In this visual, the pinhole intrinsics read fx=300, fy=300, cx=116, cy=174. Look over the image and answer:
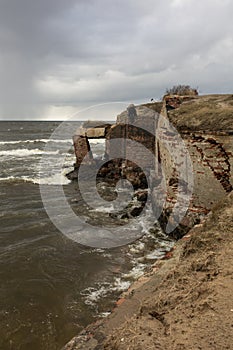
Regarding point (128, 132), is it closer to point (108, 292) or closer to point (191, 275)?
point (108, 292)

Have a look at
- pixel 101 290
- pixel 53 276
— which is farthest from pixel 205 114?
pixel 53 276

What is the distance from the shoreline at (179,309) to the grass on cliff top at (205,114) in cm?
289

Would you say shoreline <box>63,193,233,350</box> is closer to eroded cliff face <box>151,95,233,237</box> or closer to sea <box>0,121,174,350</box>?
sea <box>0,121,174,350</box>

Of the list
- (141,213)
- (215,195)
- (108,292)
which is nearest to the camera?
(108,292)

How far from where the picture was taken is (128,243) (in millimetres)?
7258

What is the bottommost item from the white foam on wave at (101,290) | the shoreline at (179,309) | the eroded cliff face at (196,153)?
the white foam on wave at (101,290)

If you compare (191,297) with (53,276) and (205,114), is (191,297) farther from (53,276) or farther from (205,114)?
(205,114)

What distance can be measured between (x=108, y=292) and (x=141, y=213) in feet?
14.2

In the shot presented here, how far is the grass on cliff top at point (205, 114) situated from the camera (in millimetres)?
5695

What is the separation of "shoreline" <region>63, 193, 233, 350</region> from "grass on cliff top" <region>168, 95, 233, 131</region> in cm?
289

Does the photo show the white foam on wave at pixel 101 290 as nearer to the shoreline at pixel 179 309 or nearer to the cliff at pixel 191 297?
the cliff at pixel 191 297

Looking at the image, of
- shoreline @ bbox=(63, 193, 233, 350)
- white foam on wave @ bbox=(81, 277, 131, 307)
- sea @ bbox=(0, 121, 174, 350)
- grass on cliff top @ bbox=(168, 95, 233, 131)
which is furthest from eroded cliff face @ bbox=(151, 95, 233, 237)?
shoreline @ bbox=(63, 193, 233, 350)

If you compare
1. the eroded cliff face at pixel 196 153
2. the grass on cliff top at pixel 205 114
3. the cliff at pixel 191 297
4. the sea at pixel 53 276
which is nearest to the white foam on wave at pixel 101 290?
the sea at pixel 53 276

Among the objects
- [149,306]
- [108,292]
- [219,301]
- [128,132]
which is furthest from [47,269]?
[128,132]
